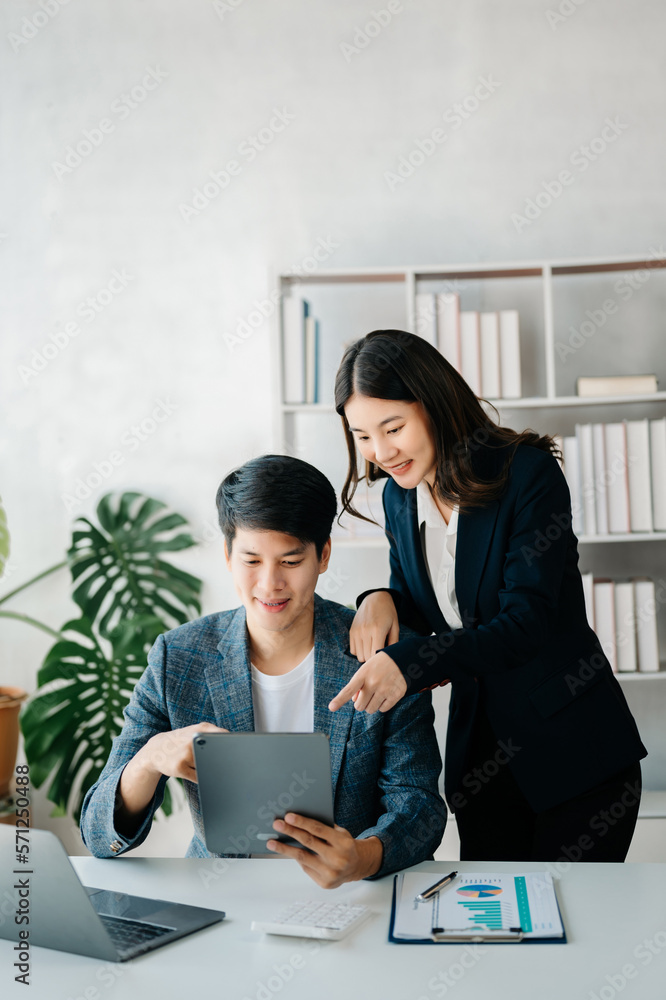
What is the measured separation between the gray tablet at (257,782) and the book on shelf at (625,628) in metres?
1.69

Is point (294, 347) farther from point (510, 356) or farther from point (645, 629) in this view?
point (645, 629)

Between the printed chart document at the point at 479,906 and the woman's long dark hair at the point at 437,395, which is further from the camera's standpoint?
the woman's long dark hair at the point at 437,395

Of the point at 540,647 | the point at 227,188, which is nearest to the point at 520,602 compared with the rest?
the point at 540,647

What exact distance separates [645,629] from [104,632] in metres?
1.60

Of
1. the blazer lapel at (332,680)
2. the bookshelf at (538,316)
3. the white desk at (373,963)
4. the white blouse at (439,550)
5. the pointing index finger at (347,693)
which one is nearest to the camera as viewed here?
the white desk at (373,963)

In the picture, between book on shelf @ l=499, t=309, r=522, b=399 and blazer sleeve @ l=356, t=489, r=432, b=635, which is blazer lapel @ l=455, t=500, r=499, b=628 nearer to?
blazer sleeve @ l=356, t=489, r=432, b=635

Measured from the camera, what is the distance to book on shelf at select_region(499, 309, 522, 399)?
8.76 feet

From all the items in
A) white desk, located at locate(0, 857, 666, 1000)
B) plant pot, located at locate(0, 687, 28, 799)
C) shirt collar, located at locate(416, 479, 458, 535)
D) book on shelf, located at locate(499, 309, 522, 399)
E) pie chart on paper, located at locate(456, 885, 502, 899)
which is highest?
book on shelf, located at locate(499, 309, 522, 399)

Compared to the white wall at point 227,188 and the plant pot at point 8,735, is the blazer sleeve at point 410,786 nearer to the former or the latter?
the white wall at point 227,188

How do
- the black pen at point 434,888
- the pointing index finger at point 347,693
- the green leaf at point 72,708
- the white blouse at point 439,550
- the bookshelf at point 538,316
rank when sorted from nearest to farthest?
1. the black pen at point 434,888
2. the pointing index finger at point 347,693
3. the white blouse at point 439,550
4. the green leaf at point 72,708
5. the bookshelf at point 538,316

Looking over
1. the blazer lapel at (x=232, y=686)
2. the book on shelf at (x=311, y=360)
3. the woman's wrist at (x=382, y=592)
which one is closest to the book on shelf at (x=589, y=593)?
the book on shelf at (x=311, y=360)

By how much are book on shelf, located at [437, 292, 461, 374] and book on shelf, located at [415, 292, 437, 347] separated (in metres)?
0.02

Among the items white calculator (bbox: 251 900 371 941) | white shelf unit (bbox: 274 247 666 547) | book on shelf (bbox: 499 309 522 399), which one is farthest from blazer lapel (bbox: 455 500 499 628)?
book on shelf (bbox: 499 309 522 399)

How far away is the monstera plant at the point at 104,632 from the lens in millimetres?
2451
